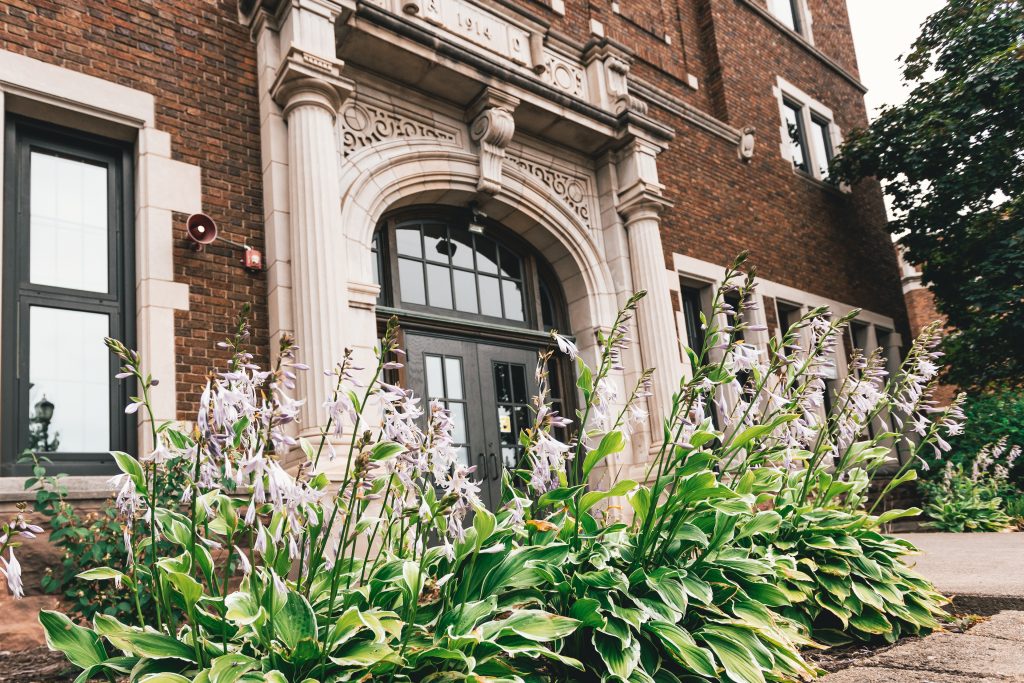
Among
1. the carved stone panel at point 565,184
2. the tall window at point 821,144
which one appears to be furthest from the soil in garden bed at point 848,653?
the tall window at point 821,144

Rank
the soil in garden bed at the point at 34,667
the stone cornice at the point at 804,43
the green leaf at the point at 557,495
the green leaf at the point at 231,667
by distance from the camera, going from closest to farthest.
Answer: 1. the green leaf at the point at 231,667
2. the green leaf at the point at 557,495
3. the soil in garden bed at the point at 34,667
4. the stone cornice at the point at 804,43

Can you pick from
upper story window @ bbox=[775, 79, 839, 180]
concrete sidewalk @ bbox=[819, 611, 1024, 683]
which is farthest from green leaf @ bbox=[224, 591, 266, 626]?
upper story window @ bbox=[775, 79, 839, 180]

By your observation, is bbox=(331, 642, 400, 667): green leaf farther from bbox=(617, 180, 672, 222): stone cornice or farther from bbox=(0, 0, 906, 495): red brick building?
bbox=(617, 180, 672, 222): stone cornice

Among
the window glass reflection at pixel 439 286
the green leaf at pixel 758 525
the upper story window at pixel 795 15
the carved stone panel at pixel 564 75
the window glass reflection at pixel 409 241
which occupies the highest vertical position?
the upper story window at pixel 795 15

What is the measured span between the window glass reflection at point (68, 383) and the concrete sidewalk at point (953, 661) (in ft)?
15.9

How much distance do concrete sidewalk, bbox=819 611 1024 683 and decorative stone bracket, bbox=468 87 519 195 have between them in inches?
230

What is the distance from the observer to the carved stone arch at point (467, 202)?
6.61m

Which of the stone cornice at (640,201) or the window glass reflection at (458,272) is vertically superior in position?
the stone cornice at (640,201)

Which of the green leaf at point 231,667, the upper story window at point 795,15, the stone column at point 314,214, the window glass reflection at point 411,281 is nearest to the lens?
the green leaf at point 231,667

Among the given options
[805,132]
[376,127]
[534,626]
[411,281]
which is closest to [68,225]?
[376,127]

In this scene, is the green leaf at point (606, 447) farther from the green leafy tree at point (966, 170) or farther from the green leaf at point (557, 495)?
the green leafy tree at point (966, 170)

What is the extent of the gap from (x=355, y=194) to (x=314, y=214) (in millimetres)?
909

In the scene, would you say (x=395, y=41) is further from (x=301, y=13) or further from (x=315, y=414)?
(x=315, y=414)

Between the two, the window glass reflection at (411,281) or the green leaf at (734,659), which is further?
the window glass reflection at (411,281)
